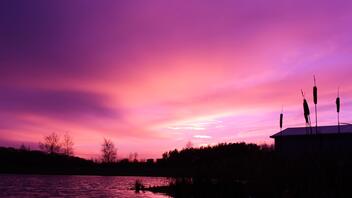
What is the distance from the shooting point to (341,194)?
613 inches

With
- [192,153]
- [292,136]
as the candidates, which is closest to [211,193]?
[292,136]

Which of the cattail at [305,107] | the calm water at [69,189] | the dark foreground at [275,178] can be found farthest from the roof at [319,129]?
the cattail at [305,107]

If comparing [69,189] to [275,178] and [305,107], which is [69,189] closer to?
[275,178]

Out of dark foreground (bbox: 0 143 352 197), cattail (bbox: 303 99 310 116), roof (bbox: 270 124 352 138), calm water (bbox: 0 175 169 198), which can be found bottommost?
calm water (bbox: 0 175 169 198)

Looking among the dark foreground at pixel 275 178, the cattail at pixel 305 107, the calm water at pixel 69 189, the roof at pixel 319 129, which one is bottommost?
the calm water at pixel 69 189

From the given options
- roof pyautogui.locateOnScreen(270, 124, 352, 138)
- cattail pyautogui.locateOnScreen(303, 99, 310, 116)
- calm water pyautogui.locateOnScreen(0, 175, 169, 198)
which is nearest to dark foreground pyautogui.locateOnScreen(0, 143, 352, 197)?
cattail pyautogui.locateOnScreen(303, 99, 310, 116)

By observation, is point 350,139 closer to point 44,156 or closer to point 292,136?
point 292,136

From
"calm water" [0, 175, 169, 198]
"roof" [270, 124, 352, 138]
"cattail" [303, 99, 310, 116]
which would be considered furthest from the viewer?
"roof" [270, 124, 352, 138]

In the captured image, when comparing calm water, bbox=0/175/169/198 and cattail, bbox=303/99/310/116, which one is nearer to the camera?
cattail, bbox=303/99/310/116

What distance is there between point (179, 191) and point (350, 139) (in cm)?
2030

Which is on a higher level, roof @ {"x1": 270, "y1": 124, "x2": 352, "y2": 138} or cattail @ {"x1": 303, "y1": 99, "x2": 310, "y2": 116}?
roof @ {"x1": 270, "y1": 124, "x2": 352, "y2": 138}

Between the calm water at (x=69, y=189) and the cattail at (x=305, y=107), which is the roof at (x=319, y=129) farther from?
the cattail at (x=305, y=107)

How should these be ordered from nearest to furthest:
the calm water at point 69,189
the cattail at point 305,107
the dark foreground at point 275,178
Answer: the cattail at point 305,107 < the dark foreground at point 275,178 < the calm water at point 69,189

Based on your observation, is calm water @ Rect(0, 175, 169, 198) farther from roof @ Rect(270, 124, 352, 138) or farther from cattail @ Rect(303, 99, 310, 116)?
cattail @ Rect(303, 99, 310, 116)
